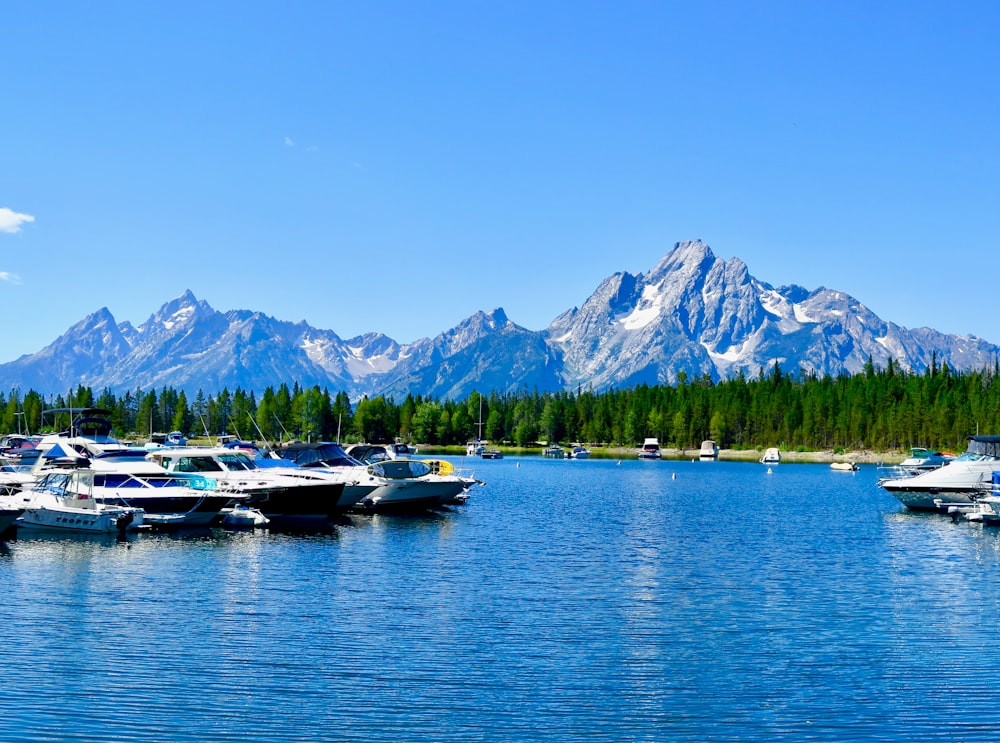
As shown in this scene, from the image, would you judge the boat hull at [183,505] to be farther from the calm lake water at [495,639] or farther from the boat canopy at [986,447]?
the boat canopy at [986,447]

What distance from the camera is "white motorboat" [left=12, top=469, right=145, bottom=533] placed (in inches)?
2254

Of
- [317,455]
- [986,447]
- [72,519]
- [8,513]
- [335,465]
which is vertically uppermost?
[986,447]

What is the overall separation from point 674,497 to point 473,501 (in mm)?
23817

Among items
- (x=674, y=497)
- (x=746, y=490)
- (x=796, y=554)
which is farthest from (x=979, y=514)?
(x=746, y=490)

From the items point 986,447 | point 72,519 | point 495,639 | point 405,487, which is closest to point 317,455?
point 405,487

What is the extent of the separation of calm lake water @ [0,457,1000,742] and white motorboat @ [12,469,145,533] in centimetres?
138

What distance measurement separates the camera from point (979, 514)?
71.4 meters

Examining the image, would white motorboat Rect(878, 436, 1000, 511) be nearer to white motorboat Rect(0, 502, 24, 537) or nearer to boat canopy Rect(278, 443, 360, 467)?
boat canopy Rect(278, 443, 360, 467)

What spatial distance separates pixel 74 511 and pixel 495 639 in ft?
109

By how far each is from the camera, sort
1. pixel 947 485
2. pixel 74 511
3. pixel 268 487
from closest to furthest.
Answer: pixel 74 511, pixel 268 487, pixel 947 485

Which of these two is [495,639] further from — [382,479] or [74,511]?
[382,479]

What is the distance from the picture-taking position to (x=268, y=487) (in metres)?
68.6

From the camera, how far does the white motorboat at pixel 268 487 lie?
225 feet

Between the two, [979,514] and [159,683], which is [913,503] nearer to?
[979,514]
